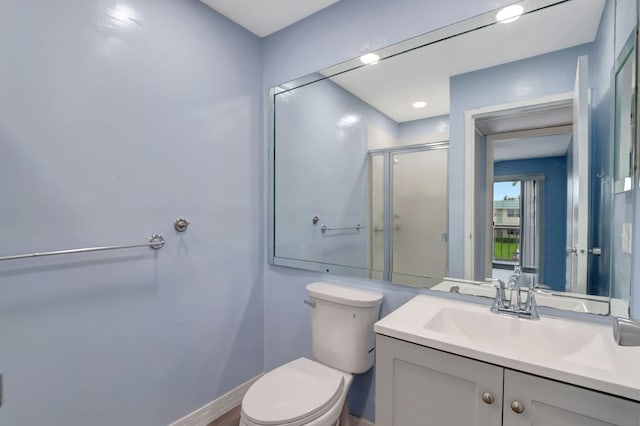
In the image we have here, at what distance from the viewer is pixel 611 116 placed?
42.3 inches

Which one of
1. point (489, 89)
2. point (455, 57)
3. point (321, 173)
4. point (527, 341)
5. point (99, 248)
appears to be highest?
point (455, 57)

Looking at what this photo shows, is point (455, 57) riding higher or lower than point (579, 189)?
higher

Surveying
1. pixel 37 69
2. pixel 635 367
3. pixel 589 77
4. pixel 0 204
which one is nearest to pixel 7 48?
pixel 37 69

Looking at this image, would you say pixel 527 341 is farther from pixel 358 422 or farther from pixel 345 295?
pixel 358 422

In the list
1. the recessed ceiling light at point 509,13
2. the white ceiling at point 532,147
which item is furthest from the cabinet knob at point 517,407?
the recessed ceiling light at point 509,13

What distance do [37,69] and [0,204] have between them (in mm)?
525

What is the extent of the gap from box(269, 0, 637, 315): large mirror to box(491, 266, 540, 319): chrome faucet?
0.08 meters

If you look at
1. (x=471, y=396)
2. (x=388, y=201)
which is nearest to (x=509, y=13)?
(x=388, y=201)

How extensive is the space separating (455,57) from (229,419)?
2282 mm

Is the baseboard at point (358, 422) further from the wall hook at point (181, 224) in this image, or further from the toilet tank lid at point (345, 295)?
the wall hook at point (181, 224)

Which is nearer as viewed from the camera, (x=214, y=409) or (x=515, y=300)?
(x=515, y=300)

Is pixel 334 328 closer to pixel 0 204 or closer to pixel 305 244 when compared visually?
pixel 305 244

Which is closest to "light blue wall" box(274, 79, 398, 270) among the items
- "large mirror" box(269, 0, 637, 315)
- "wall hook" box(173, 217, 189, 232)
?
"large mirror" box(269, 0, 637, 315)

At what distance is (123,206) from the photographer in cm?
139
